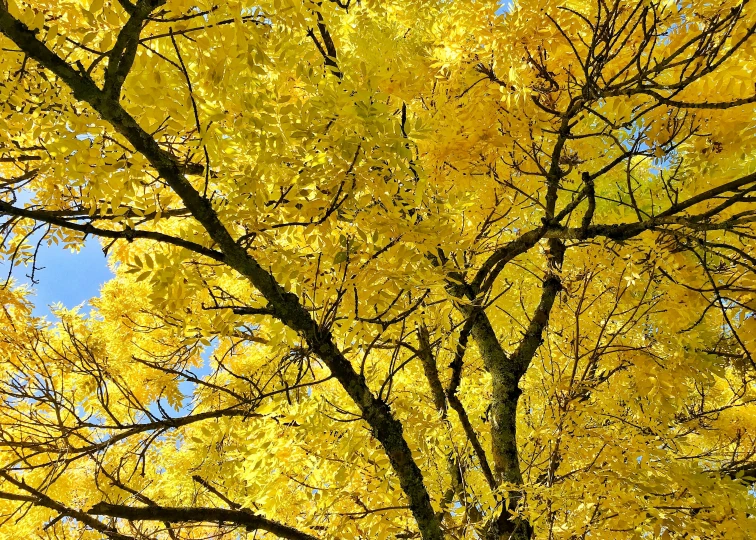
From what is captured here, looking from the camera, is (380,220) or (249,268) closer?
(380,220)

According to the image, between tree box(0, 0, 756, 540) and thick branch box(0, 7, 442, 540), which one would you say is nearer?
thick branch box(0, 7, 442, 540)

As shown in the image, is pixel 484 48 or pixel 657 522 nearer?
pixel 657 522

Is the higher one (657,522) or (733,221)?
(733,221)

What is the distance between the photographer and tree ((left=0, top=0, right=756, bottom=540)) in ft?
6.09

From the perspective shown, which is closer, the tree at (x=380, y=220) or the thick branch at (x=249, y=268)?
the thick branch at (x=249, y=268)

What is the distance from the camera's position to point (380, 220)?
1.90 meters

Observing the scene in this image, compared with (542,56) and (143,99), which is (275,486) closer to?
(143,99)

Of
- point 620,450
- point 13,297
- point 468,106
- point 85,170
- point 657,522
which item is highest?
point 13,297

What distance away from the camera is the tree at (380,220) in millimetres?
1855

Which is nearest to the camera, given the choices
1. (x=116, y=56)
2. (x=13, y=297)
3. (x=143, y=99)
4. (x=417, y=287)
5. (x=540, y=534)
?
(x=116, y=56)

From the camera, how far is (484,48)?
298 cm

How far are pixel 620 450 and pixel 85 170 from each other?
3143mm

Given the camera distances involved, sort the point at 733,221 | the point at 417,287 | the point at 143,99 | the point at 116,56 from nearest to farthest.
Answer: the point at 116,56, the point at 143,99, the point at 417,287, the point at 733,221

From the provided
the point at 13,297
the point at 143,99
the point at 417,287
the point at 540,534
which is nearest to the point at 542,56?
the point at 417,287
